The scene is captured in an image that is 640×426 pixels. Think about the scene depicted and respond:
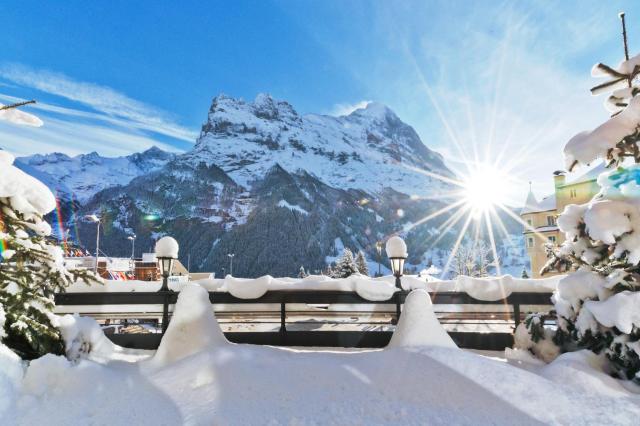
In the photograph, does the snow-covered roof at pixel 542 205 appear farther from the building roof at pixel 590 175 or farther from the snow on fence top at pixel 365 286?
the snow on fence top at pixel 365 286

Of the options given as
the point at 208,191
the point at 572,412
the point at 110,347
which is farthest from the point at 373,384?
the point at 208,191

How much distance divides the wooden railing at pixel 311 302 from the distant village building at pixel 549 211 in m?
22.6

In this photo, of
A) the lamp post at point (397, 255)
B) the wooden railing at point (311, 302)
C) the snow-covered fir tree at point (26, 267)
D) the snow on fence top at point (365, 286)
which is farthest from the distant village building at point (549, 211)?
the snow-covered fir tree at point (26, 267)

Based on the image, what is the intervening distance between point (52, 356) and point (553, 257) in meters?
→ 6.65

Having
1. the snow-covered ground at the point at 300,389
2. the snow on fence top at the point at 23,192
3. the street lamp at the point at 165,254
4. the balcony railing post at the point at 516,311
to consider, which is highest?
the snow on fence top at the point at 23,192

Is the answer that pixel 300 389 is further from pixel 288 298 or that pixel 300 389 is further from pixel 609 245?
pixel 609 245

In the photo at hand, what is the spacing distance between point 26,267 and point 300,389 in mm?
3462

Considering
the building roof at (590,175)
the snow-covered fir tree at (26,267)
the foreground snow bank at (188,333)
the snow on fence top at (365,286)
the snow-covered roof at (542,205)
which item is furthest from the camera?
the snow-covered roof at (542,205)

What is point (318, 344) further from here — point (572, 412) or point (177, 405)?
point (572, 412)

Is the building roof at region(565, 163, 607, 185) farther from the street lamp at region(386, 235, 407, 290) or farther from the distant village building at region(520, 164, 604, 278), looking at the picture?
the street lamp at region(386, 235, 407, 290)

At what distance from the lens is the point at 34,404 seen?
337 centimetres

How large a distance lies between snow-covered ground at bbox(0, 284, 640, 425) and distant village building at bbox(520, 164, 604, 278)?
2603cm

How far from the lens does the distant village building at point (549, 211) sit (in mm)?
26016

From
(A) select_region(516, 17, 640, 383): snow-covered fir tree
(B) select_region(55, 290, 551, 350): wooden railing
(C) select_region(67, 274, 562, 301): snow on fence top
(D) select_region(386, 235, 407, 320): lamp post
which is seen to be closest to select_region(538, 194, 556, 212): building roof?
(C) select_region(67, 274, 562, 301): snow on fence top
